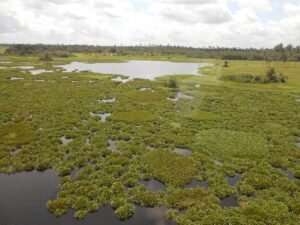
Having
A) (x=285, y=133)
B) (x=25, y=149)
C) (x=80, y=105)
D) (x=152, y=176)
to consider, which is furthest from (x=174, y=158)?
(x=80, y=105)

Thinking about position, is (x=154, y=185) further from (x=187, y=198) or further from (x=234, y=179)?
(x=234, y=179)

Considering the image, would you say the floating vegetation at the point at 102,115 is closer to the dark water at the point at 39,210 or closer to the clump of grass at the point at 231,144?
the clump of grass at the point at 231,144

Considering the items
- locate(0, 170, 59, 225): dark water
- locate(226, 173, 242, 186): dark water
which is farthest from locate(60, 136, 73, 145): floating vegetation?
locate(226, 173, 242, 186): dark water

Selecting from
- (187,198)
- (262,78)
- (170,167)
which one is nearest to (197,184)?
(187,198)

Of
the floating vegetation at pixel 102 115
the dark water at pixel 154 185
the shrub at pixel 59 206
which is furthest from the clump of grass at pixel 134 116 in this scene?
the shrub at pixel 59 206

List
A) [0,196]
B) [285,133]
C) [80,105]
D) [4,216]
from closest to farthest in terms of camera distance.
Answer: [4,216] → [0,196] → [285,133] → [80,105]

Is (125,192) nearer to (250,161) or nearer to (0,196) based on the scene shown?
(0,196)
